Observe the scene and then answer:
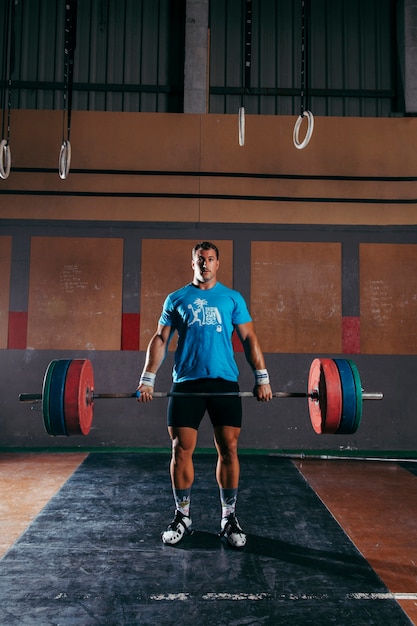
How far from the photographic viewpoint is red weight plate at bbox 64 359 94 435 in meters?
2.04

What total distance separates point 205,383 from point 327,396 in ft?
1.85

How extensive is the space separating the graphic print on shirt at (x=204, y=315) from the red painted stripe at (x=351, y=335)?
7.19 ft

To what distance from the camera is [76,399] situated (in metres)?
2.04

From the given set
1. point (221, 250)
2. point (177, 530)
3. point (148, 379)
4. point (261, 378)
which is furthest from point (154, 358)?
point (221, 250)

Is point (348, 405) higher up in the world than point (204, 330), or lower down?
lower down

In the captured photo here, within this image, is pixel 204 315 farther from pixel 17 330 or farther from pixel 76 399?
pixel 17 330

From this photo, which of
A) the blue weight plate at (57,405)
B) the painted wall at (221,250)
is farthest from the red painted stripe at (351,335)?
the blue weight plate at (57,405)

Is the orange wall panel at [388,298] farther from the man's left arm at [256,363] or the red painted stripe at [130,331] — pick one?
the man's left arm at [256,363]

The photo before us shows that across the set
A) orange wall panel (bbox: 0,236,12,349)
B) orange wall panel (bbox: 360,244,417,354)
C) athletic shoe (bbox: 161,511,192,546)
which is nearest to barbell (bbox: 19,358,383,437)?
athletic shoe (bbox: 161,511,192,546)

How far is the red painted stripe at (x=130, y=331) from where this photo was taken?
4.00 meters

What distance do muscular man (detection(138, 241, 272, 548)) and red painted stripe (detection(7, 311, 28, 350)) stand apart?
2.23 metres

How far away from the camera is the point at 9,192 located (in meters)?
4.09

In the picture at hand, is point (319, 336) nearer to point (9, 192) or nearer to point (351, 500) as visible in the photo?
point (351, 500)

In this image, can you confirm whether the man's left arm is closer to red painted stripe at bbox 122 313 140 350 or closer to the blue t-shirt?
the blue t-shirt
